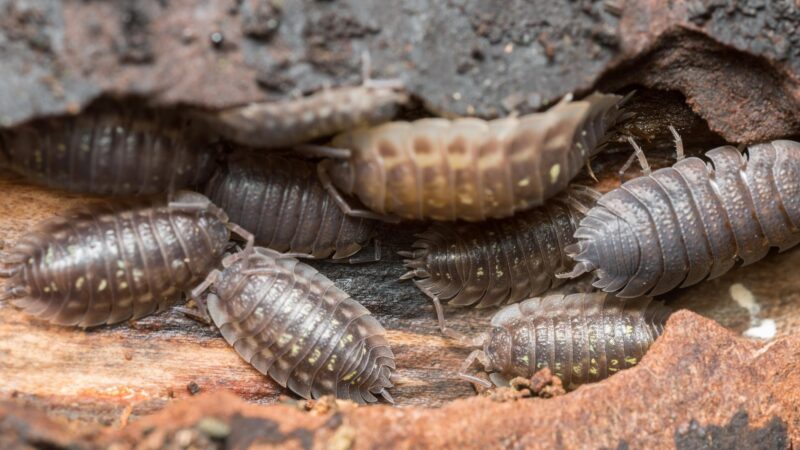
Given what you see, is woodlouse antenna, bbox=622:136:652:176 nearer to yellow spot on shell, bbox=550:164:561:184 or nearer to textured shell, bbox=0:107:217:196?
yellow spot on shell, bbox=550:164:561:184

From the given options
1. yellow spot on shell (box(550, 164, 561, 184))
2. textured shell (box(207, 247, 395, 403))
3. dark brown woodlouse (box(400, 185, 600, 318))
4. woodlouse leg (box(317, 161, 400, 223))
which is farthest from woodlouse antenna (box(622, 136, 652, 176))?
textured shell (box(207, 247, 395, 403))

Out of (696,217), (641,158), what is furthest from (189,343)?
(696,217)

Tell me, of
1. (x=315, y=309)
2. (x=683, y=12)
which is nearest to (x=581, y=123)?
(x=683, y=12)

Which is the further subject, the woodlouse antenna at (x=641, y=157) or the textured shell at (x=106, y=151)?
the woodlouse antenna at (x=641, y=157)

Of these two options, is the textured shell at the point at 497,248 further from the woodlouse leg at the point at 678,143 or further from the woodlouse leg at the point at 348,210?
the woodlouse leg at the point at 678,143

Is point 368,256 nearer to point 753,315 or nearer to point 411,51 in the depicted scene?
point 411,51

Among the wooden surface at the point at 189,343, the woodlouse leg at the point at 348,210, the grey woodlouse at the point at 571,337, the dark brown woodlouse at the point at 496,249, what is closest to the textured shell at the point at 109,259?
the wooden surface at the point at 189,343

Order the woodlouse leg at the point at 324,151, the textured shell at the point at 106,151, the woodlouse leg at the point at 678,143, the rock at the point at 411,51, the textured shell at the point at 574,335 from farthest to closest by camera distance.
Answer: the textured shell at the point at 574,335, the woodlouse leg at the point at 678,143, the woodlouse leg at the point at 324,151, the textured shell at the point at 106,151, the rock at the point at 411,51
